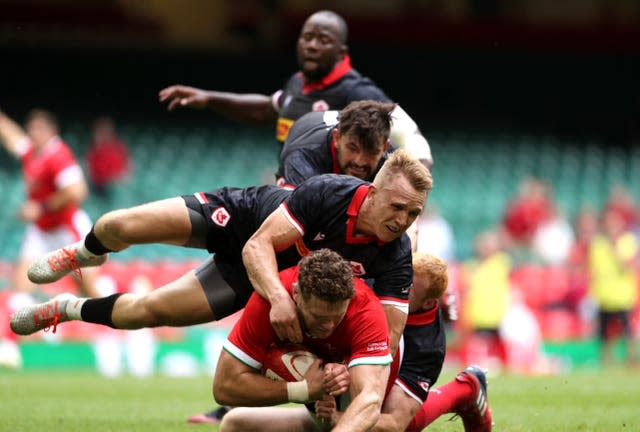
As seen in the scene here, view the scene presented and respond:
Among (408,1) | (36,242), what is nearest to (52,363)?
(36,242)

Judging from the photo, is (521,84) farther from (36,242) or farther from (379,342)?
(379,342)

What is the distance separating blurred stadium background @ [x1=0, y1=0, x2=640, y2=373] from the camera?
71.9ft

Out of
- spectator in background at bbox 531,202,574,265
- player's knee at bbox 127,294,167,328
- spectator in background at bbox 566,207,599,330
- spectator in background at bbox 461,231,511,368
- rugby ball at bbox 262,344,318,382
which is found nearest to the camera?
rugby ball at bbox 262,344,318,382

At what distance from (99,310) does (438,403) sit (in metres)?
2.20

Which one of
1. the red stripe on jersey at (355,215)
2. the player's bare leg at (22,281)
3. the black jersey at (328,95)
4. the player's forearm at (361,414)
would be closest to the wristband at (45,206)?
the player's bare leg at (22,281)

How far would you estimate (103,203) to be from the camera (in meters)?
19.6

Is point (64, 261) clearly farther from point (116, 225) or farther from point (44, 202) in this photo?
point (44, 202)

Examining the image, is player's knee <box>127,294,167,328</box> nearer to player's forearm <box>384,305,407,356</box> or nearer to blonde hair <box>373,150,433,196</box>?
player's forearm <box>384,305,407,356</box>

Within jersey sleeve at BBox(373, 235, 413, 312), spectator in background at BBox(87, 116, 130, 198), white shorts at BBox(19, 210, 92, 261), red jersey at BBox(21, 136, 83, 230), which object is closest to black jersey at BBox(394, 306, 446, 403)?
jersey sleeve at BBox(373, 235, 413, 312)

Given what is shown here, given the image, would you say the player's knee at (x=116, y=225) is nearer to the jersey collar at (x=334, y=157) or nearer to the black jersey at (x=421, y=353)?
the jersey collar at (x=334, y=157)

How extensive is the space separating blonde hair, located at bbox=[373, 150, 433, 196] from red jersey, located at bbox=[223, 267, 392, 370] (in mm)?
574

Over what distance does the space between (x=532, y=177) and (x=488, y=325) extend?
732 cm

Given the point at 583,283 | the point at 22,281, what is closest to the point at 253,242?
the point at 22,281

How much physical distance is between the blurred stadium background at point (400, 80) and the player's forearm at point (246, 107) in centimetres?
1069
